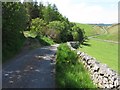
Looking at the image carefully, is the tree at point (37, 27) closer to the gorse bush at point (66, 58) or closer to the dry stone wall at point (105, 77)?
the gorse bush at point (66, 58)

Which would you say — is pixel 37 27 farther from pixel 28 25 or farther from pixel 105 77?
pixel 105 77

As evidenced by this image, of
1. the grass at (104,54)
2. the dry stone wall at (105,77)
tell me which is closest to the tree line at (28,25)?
the grass at (104,54)

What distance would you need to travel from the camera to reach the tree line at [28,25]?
3241 centimetres

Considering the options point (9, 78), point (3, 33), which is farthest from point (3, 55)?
point (9, 78)

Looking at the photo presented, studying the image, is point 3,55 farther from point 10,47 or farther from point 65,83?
point 65,83

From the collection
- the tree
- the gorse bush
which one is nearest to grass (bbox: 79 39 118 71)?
the gorse bush

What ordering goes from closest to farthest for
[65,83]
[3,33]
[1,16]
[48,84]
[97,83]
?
[65,83]
[48,84]
[97,83]
[1,16]
[3,33]

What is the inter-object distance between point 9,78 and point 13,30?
562 inches

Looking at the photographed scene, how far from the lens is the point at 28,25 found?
296 feet

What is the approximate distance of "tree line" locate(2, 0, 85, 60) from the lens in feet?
106

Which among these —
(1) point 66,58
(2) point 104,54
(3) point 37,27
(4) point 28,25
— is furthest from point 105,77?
(4) point 28,25

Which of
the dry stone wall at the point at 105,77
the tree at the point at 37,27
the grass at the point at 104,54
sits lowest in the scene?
the grass at the point at 104,54

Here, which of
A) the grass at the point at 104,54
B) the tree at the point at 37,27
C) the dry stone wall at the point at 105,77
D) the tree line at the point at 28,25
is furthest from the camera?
the tree at the point at 37,27

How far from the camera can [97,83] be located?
19375 millimetres
